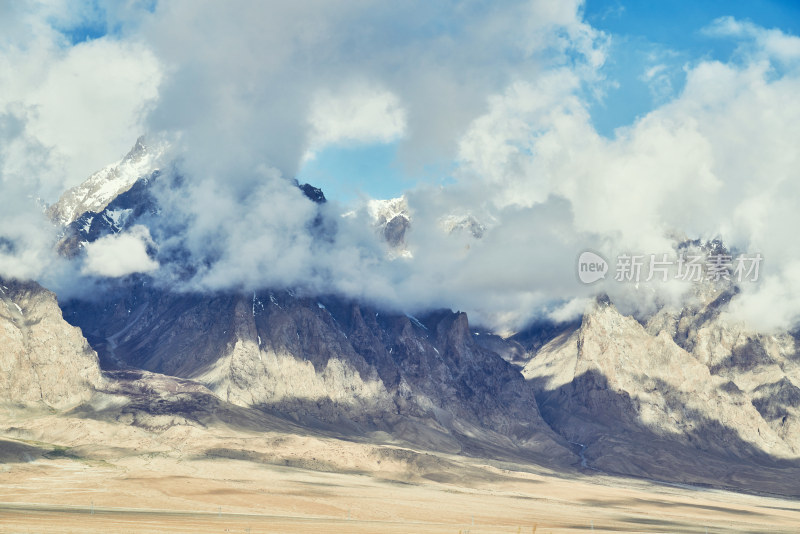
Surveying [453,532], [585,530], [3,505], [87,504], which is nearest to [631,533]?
[585,530]

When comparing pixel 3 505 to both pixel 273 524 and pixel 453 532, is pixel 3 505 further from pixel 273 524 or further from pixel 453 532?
pixel 453 532

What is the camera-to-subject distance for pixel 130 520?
516ft

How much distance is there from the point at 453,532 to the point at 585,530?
42.6 m

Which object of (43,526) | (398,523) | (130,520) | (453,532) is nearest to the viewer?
(43,526)

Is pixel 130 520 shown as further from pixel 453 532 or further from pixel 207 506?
pixel 453 532

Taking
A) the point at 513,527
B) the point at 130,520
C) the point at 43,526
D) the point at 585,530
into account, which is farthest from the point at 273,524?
the point at 585,530

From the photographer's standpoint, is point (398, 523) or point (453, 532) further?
point (398, 523)

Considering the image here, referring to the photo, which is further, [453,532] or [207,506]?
[207,506]

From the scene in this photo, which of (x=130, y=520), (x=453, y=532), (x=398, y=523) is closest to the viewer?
(x=130, y=520)

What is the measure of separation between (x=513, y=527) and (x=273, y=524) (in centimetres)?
5897

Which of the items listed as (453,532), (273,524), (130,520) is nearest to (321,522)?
(273,524)

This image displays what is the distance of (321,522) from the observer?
175m

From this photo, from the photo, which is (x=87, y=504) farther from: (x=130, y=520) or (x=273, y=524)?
(x=273, y=524)

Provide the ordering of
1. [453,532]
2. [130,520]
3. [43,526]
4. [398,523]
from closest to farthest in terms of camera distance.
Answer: [43,526] < [130,520] < [453,532] < [398,523]
